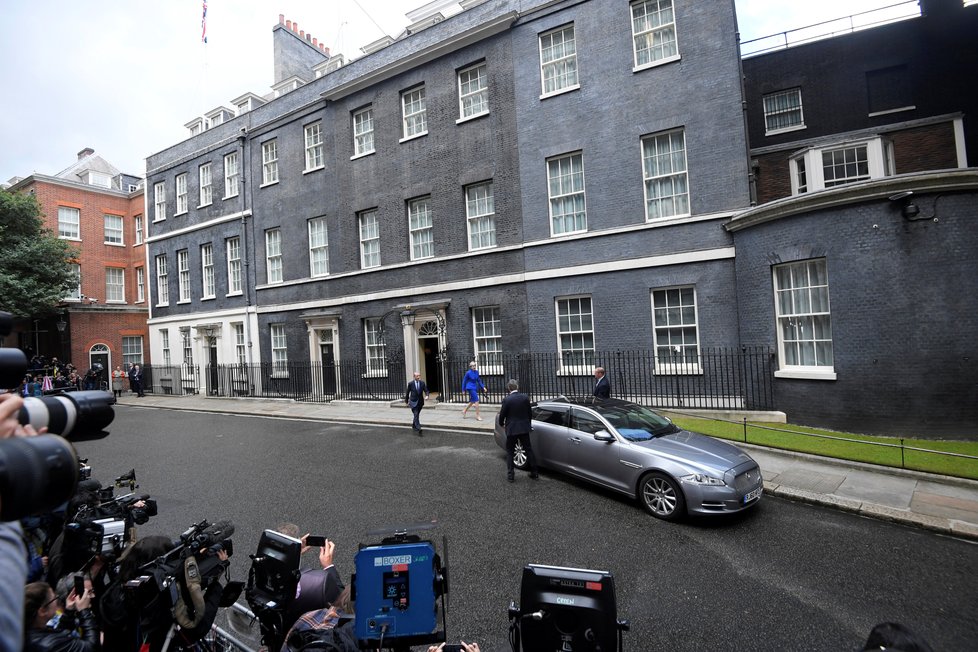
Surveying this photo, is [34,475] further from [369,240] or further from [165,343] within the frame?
[165,343]

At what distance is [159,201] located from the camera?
1099 inches

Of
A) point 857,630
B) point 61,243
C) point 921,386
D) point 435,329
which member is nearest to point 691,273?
point 921,386

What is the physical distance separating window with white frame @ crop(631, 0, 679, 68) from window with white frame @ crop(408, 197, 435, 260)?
879 cm

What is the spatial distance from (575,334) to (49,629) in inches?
549

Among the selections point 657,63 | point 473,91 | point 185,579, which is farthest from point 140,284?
point 185,579

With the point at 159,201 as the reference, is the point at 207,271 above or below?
below

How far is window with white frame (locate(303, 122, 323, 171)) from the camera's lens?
21281 mm

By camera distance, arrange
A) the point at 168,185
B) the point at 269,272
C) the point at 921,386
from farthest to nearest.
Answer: the point at 168,185, the point at 269,272, the point at 921,386

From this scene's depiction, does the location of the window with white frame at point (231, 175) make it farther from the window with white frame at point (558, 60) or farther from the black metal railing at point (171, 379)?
the window with white frame at point (558, 60)

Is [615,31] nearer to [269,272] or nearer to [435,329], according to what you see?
[435,329]

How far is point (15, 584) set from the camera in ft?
3.85

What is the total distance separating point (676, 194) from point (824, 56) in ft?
42.9

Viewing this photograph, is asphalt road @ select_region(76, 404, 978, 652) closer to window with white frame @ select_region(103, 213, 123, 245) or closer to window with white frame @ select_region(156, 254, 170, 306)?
window with white frame @ select_region(156, 254, 170, 306)

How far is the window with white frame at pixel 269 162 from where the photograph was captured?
22812 millimetres
